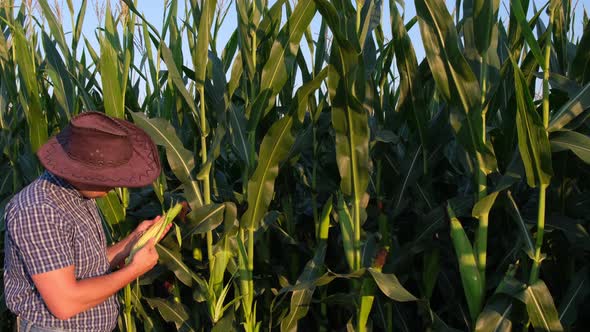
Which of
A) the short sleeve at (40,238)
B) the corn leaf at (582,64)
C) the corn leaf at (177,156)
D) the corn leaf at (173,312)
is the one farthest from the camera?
the corn leaf at (173,312)

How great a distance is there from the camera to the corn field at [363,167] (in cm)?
236

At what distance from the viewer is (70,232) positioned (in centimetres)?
219

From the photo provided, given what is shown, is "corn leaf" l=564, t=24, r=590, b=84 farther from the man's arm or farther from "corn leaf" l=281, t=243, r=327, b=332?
the man's arm

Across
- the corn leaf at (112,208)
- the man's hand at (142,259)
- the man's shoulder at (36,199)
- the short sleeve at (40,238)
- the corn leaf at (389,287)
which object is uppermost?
the man's shoulder at (36,199)

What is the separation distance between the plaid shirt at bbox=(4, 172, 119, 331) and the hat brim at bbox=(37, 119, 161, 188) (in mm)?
83

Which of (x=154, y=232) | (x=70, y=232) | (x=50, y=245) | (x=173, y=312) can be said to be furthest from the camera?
(x=173, y=312)

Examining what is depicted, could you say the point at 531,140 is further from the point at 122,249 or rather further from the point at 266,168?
the point at 122,249

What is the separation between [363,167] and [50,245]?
1162 millimetres

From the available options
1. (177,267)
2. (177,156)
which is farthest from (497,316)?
(177,156)

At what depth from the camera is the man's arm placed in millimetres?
2074

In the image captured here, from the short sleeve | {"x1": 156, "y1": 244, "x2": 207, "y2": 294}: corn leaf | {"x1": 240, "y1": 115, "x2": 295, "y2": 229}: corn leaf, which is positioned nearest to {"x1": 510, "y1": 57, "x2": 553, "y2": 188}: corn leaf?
{"x1": 240, "y1": 115, "x2": 295, "y2": 229}: corn leaf

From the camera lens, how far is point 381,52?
9.91 ft

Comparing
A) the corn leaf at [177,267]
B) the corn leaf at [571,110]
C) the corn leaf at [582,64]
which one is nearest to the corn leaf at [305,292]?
the corn leaf at [177,267]

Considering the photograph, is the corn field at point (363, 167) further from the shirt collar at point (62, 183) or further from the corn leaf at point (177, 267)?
the shirt collar at point (62, 183)
